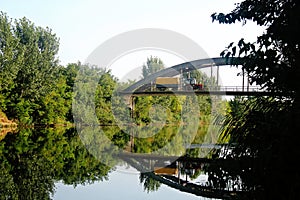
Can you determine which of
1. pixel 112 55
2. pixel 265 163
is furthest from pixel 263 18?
pixel 112 55

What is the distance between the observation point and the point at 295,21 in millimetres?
3711

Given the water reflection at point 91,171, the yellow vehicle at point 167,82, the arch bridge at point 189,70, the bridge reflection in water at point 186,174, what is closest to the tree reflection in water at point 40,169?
the water reflection at point 91,171

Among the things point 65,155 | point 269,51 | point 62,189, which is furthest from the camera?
point 65,155

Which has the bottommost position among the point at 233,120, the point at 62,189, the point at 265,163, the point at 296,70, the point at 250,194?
the point at 62,189

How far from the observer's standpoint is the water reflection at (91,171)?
518 centimetres

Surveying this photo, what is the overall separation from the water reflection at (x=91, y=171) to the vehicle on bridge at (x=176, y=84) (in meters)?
12.5

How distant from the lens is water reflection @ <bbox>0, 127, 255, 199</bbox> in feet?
17.0

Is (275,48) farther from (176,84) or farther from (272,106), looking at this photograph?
(176,84)

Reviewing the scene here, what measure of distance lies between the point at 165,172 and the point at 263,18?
26.0 feet

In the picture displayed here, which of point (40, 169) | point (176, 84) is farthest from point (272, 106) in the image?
point (176, 84)

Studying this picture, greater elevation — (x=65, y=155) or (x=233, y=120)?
(x=233, y=120)

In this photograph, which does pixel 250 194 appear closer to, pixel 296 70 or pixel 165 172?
pixel 296 70

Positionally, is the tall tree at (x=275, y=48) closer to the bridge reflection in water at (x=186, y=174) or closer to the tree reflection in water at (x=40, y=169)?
the bridge reflection in water at (x=186, y=174)

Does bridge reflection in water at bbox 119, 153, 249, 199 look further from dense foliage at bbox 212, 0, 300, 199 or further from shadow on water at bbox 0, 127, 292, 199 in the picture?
dense foliage at bbox 212, 0, 300, 199
